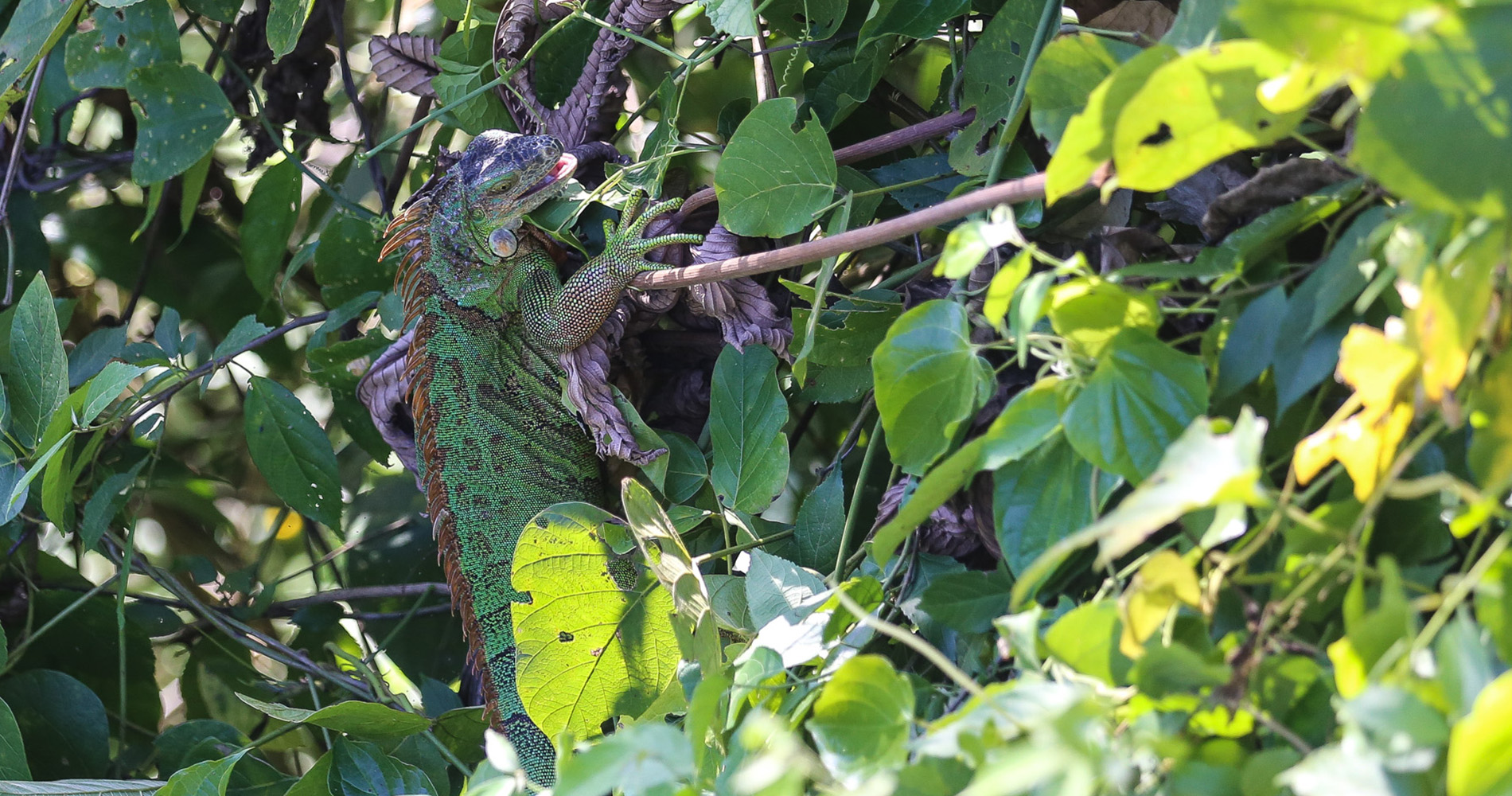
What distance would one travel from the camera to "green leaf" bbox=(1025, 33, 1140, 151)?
2.83 feet

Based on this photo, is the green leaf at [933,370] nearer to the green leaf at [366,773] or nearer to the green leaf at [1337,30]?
the green leaf at [1337,30]

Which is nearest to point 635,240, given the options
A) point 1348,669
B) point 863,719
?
point 863,719

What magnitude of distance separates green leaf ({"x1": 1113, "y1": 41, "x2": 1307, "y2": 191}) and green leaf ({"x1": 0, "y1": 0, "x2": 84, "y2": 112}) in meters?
1.67

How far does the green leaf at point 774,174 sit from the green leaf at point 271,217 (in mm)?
1167

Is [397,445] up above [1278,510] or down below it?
below

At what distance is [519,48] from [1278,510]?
1264 mm

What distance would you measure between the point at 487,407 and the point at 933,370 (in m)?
1.07

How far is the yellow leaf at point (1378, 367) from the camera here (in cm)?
60

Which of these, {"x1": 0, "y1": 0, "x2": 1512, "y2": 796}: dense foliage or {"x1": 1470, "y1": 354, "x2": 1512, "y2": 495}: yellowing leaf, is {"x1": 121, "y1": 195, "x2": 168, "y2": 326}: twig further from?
{"x1": 1470, "y1": 354, "x2": 1512, "y2": 495}: yellowing leaf

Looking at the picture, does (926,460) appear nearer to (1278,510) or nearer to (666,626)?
(1278,510)

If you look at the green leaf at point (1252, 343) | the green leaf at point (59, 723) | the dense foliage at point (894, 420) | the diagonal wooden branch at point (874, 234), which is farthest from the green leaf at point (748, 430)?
the green leaf at point (59, 723)

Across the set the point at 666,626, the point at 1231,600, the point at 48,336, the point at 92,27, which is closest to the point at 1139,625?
the point at 1231,600

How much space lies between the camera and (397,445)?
6.23 feet

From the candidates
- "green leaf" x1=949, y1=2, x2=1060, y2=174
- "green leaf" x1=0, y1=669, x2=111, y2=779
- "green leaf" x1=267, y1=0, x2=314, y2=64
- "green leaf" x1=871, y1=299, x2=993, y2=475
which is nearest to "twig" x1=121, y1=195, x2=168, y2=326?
"green leaf" x1=0, y1=669, x2=111, y2=779
